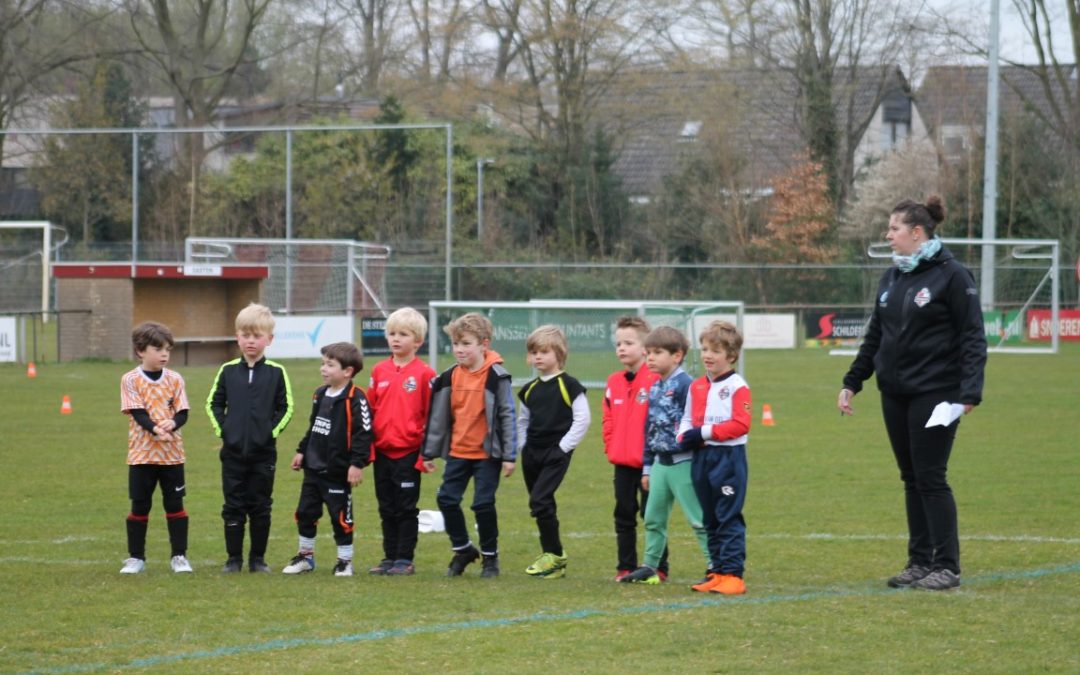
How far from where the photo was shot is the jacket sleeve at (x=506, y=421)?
8.03m

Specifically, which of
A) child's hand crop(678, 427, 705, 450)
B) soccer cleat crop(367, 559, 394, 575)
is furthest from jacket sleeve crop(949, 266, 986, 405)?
soccer cleat crop(367, 559, 394, 575)

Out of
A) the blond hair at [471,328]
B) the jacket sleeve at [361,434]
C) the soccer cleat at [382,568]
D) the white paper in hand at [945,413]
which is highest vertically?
the blond hair at [471,328]

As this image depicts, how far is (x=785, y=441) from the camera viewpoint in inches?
644

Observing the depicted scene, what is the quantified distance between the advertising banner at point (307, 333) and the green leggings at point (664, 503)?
2154cm

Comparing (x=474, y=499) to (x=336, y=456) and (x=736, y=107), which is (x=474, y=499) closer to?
(x=336, y=456)

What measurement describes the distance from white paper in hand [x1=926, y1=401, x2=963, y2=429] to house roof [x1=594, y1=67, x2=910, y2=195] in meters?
39.9

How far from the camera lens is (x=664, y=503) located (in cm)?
762

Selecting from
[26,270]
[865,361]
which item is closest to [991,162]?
[26,270]

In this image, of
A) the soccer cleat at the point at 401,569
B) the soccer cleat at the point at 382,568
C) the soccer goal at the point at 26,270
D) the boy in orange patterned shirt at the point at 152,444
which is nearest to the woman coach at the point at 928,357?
the soccer cleat at the point at 401,569

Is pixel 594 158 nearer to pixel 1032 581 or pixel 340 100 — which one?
pixel 340 100

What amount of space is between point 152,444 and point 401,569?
1.58 meters

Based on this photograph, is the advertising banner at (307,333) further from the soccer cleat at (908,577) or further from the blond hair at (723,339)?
the soccer cleat at (908,577)

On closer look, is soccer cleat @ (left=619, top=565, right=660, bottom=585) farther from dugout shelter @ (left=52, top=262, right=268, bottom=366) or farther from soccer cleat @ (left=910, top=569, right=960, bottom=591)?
dugout shelter @ (left=52, top=262, right=268, bottom=366)

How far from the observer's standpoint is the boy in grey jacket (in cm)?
804
